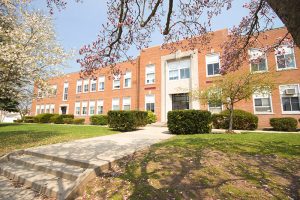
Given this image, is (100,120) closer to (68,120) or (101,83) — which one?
(68,120)

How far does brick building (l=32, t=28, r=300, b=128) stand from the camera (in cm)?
1781

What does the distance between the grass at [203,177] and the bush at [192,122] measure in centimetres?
640

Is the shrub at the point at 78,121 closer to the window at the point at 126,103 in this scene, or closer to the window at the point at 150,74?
the window at the point at 126,103

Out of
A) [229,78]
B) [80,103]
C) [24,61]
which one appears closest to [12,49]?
[24,61]

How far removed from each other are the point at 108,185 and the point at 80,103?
31131mm

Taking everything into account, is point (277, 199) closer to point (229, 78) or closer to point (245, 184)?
point (245, 184)

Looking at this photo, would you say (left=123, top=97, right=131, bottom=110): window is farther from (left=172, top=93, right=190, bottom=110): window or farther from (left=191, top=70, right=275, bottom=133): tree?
(left=191, top=70, right=275, bottom=133): tree

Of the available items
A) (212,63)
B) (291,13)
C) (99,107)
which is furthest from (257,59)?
(99,107)

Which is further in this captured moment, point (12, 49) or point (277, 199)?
point (12, 49)

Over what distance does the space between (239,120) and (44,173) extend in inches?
613

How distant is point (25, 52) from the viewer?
1095 cm

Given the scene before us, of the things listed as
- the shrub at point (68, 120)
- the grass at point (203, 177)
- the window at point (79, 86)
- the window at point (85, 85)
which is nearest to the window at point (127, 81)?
the window at point (85, 85)

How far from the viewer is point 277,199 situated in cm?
356

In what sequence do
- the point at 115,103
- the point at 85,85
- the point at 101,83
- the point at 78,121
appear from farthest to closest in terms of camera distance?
the point at 85,85 → the point at 101,83 → the point at 78,121 → the point at 115,103
